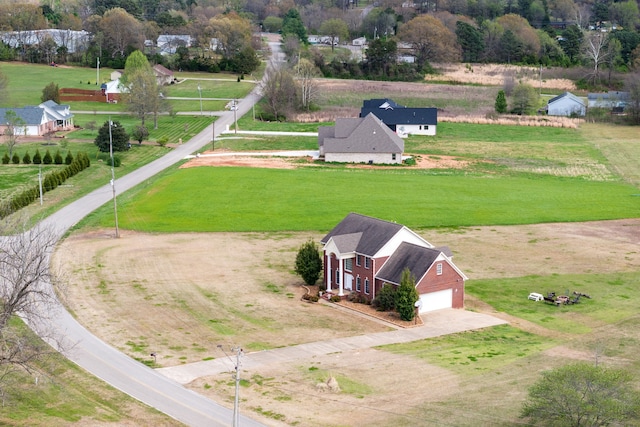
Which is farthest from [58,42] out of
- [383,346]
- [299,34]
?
[383,346]

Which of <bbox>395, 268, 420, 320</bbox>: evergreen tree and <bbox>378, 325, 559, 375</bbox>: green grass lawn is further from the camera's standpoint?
<bbox>395, 268, 420, 320</bbox>: evergreen tree

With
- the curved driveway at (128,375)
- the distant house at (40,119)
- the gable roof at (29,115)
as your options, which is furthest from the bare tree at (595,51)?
the curved driveway at (128,375)

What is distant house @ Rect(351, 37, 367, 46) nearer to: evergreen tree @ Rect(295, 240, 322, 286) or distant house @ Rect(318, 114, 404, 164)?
distant house @ Rect(318, 114, 404, 164)

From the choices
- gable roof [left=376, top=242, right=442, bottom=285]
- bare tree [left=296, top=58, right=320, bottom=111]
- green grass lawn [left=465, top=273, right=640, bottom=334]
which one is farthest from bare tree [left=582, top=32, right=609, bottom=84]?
gable roof [left=376, top=242, right=442, bottom=285]

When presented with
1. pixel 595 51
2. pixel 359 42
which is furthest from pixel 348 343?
pixel 359 42

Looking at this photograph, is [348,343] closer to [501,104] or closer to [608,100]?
[501,104]

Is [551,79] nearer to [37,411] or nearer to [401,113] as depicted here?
[401,113]

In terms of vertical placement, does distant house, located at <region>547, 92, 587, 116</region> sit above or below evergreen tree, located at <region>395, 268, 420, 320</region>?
above

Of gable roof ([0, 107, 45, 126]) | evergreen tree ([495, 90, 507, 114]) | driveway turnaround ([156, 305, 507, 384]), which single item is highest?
evergreen tree ([495, 90, 507, 114])
